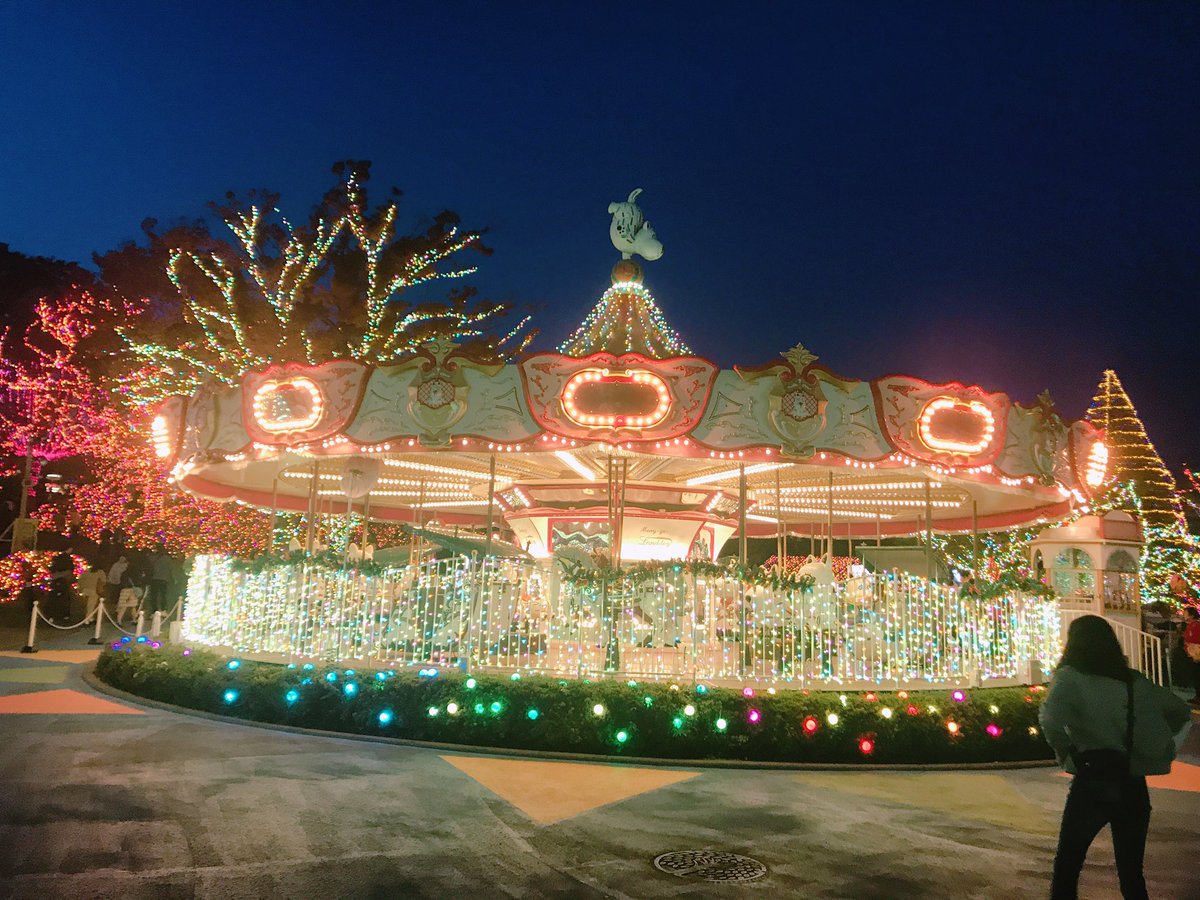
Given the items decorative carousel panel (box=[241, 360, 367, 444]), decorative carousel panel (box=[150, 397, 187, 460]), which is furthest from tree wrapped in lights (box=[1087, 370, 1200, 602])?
decorative carousel panel (box=[150, 397, 187, 460])

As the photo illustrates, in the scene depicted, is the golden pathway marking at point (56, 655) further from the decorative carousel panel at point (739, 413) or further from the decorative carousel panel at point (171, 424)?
the decorative carousel panel at point (739, 413)

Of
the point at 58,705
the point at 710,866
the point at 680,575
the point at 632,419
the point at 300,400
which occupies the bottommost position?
the point at 710,866

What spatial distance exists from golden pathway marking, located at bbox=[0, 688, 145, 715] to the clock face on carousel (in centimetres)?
518

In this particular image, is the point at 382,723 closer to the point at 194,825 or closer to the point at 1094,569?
the point at 194,825

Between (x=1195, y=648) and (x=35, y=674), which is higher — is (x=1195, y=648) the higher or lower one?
the higher one

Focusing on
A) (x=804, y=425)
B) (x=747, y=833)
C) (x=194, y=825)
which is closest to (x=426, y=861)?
(x=194, y=825)

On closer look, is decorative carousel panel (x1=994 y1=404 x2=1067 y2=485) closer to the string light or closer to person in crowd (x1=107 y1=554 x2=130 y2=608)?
the string light

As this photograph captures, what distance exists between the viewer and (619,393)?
8.40 meters

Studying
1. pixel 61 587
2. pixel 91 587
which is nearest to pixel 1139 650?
pixel 91 587

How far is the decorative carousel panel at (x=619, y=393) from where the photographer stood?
8367 mm

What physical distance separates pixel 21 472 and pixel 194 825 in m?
23.3

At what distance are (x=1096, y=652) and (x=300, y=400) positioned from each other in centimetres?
779

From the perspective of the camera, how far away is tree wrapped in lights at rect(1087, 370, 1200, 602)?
2202 centimetres

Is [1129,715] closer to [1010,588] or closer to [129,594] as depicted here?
[1010,588]
